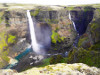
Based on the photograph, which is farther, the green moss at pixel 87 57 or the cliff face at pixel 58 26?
the cliff face at pixel 58 26

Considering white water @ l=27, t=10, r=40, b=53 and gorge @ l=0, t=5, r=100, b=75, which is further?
white water @ l=27, t=10, r=40, b=53

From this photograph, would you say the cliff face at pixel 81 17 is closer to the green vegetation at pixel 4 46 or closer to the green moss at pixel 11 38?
the green moss at pixel 11 38

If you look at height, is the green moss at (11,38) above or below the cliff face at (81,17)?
below

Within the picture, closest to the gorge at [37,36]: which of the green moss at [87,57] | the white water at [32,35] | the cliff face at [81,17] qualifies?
the white water at [32,35]

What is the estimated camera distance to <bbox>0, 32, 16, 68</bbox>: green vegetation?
37659 mm

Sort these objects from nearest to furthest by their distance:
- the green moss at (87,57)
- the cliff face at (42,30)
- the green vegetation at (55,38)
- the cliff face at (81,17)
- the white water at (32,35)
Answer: the green moss at (87,57), the cliff face at (42,30), the white water at (32,35), the green vegetation at (55,38), the cliff face at (81,17)

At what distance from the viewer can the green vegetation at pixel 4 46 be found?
37.7m

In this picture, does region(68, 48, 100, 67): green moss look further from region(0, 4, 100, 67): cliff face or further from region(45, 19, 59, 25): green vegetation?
region(45, 19, 59, 25): green vegetation

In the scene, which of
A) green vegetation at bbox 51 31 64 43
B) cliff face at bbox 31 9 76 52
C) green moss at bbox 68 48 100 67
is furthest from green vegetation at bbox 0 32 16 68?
green moss at bbox 68 48 100 67

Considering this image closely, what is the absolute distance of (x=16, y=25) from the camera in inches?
1935

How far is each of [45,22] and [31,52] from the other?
19267 mm

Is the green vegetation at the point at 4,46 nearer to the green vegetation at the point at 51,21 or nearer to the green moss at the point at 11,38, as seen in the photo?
the green moss at the point at 11,38

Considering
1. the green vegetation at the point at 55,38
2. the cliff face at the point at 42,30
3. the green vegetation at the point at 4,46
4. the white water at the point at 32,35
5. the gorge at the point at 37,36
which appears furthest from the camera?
the green vegetation at the point at 55,38

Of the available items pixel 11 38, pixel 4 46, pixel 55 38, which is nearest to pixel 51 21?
pixel 55 38
